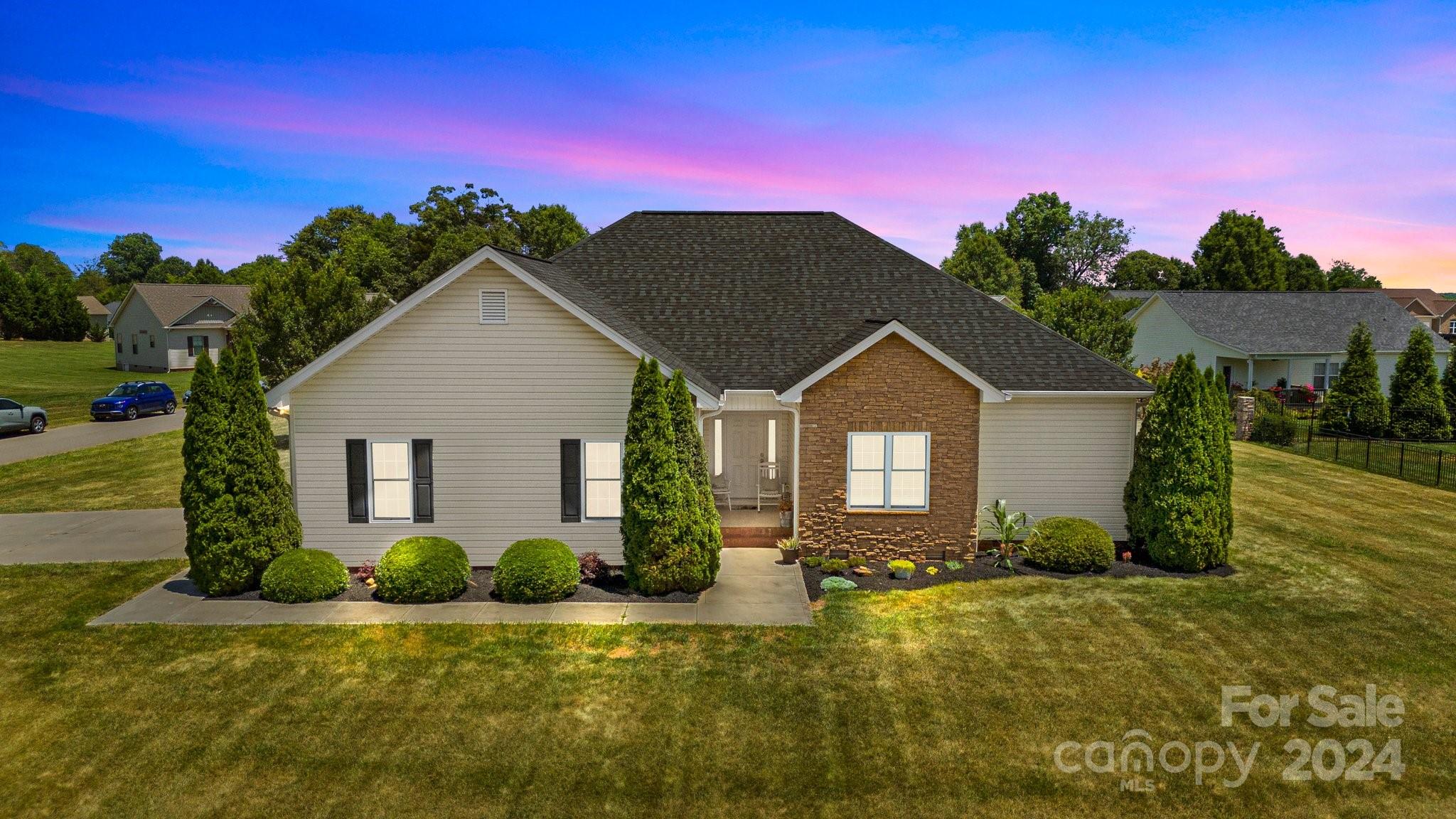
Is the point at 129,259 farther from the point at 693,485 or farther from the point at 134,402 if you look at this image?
the point at 693,485

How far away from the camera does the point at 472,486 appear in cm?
1541

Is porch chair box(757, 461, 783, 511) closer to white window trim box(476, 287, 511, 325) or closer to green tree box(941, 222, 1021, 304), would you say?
white window trim box(476, 287, 511, 325)

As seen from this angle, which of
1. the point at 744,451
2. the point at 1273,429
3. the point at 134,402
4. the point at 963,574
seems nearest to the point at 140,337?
the point at 134,402

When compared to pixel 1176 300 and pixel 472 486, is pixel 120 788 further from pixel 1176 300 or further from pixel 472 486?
pixel 1176 300

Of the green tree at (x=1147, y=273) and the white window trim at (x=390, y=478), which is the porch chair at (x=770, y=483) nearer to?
the white window trim at (x=390, y=478)

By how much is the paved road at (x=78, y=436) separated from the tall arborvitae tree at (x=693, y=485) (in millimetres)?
26872

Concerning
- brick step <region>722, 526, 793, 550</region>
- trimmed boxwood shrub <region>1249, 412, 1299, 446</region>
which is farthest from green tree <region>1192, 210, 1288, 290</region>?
brick step <region>722, 526, 793, 550</region>

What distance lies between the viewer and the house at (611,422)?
15062mm

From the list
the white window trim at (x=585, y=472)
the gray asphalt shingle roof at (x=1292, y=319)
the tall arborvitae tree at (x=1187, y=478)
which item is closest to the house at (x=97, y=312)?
the white window trim at (x=585, y=472)

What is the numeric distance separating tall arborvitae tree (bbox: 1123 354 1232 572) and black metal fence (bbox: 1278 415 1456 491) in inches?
544

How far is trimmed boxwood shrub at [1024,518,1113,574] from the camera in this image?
607 inches

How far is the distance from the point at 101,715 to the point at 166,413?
37300 mm

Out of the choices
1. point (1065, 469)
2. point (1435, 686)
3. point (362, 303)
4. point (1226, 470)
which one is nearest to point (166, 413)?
point (362, 303)

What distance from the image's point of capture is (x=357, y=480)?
1535 cm
